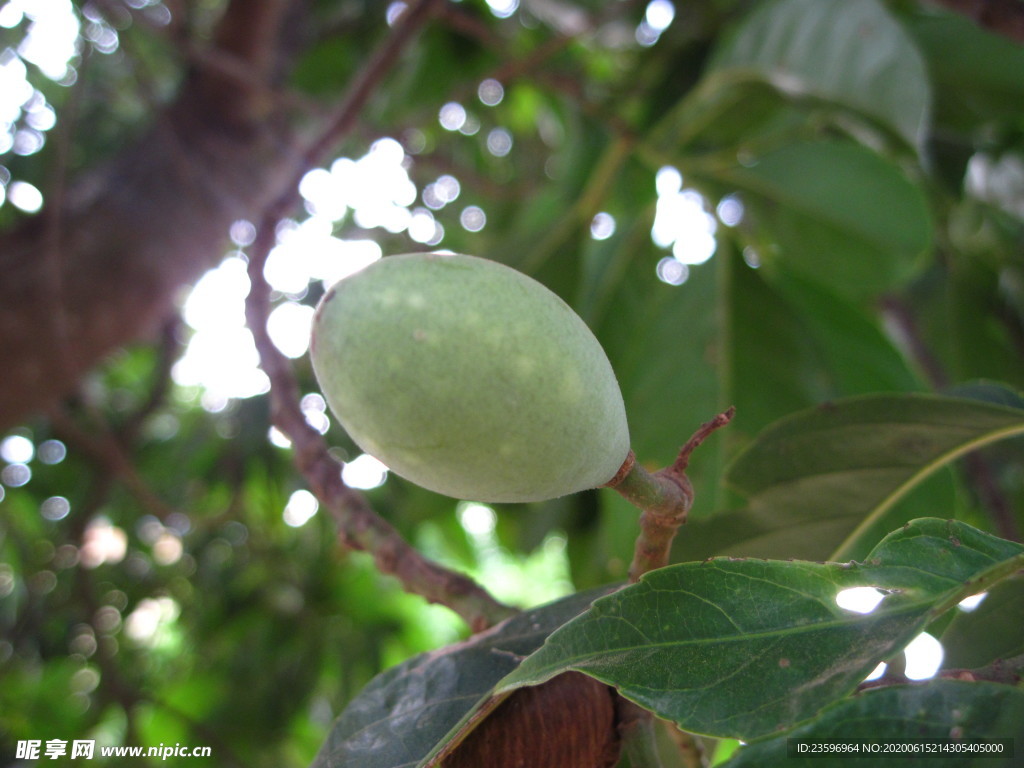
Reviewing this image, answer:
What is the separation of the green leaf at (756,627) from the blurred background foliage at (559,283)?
24 cm

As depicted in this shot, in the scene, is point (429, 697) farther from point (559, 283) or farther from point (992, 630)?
point (559, 283)

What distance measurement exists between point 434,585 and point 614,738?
16 centimetres

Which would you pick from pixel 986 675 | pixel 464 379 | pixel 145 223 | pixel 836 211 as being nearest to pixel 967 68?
pixel 836 211

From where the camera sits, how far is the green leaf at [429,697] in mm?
490

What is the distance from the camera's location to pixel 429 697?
1.71 feet

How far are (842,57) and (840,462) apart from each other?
60cm

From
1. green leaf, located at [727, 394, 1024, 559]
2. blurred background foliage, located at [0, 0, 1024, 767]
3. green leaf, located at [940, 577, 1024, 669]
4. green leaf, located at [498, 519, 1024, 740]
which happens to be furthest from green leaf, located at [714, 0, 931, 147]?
green leaf, located at [498, 519, 1024, 740]

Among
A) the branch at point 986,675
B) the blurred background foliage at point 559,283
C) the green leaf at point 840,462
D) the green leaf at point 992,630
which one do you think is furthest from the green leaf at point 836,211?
the branch at point 986,675

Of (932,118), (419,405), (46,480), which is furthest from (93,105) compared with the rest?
(419,405)

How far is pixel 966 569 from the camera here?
0.43 metres

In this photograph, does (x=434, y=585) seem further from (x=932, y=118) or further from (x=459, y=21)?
(x=932, y=118)

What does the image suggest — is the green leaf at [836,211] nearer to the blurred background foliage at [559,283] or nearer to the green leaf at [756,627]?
the blurred background foliage at [559,283]

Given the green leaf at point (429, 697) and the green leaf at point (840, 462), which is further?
the green leaf at point (840, 462)

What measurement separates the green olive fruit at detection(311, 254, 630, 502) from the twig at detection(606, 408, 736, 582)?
29mm
